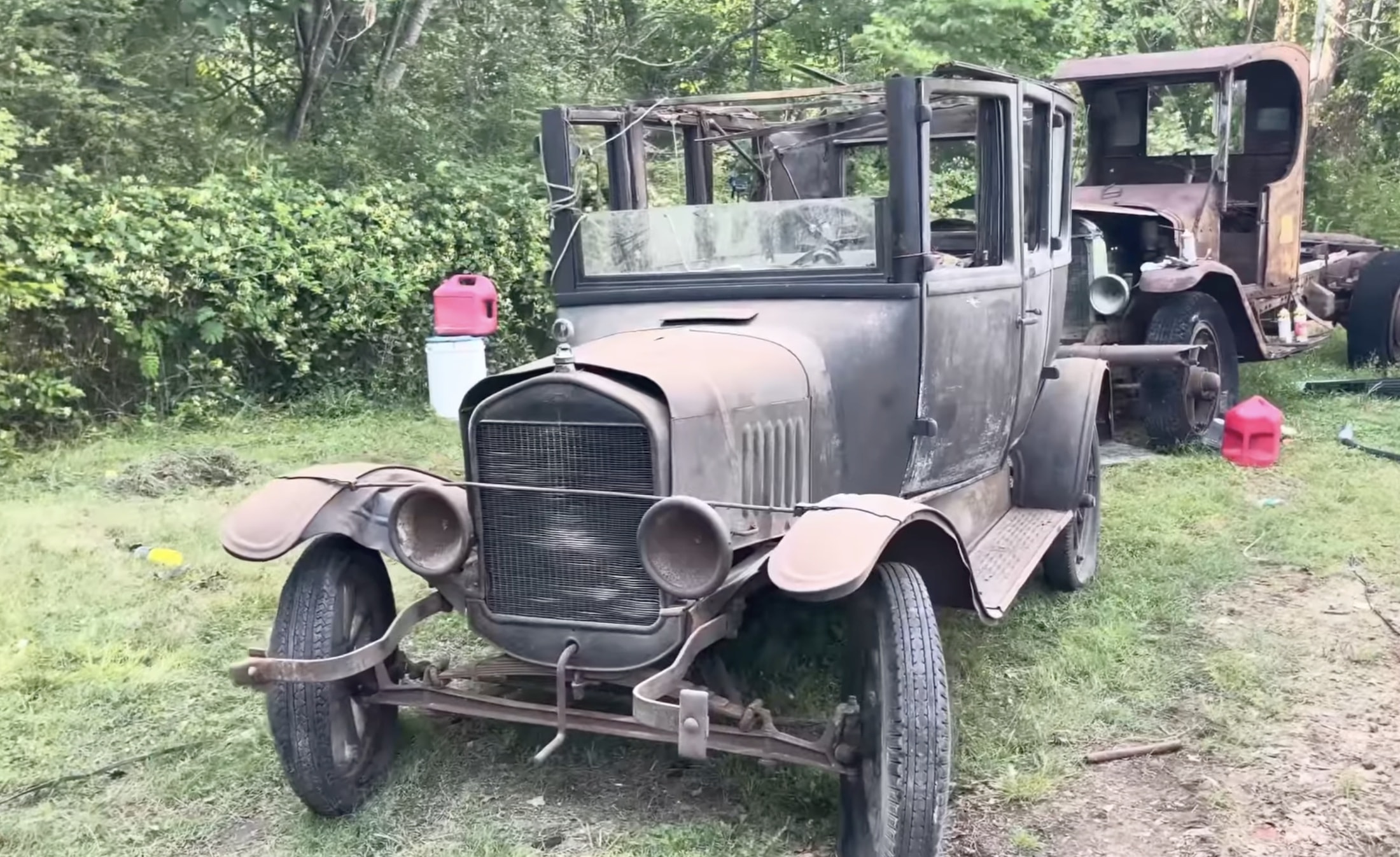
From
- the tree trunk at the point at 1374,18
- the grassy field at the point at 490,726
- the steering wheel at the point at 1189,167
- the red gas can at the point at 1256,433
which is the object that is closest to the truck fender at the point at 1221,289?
the red gas can at the point at 1256,433

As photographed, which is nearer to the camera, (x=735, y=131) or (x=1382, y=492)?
(x=735, y=131)

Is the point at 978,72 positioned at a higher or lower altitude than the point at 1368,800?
higher

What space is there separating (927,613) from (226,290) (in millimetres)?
6177

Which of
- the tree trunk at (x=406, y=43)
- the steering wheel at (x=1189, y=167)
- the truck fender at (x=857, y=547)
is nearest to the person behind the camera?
the truck fender at (x=857, y=547)

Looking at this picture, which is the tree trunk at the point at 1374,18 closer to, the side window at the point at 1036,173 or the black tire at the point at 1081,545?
the black tire at the point at 1081,545

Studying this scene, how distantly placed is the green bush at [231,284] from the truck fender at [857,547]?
5.61 meters

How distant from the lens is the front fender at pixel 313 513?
3.19m

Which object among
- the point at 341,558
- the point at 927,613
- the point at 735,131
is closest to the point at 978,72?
the point at 735,131

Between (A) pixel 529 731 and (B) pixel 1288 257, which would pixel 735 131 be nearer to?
(A) pixel 529 731

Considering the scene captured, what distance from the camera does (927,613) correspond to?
9.74 ft

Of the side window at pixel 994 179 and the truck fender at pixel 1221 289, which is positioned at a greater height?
the side window at pixel 994 179

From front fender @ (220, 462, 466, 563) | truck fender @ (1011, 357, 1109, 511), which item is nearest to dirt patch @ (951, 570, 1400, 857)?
truck fender @ (1011, 357, 1109, 511)

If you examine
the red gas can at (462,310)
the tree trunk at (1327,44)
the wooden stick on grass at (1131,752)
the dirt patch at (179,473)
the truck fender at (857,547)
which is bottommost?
the wooden stick on grass at (1131,752)

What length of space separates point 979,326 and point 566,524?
1.67 metres
